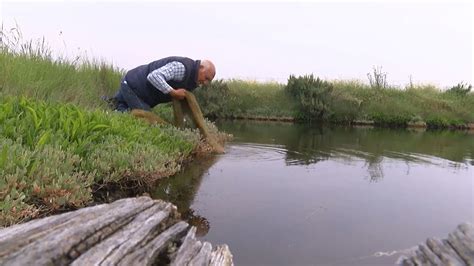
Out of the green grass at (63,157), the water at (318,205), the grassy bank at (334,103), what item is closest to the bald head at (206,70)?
the water at (318,205)

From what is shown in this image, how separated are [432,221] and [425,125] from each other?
17741mm

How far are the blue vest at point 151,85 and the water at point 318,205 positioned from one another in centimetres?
136

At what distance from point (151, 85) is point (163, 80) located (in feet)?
1.41

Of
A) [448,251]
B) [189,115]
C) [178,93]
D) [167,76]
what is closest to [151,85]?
[167,76]

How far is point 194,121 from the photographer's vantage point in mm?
7230

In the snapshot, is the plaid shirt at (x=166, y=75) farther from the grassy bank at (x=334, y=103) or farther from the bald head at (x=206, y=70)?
the grassy bank at (x=334, y=103)

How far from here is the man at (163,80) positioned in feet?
21.8

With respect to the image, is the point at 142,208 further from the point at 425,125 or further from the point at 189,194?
the point at 425,125

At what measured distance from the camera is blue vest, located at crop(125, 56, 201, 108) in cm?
677

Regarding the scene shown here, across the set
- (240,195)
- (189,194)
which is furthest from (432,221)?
(189,194)

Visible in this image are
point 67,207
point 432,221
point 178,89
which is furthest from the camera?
point 178,89

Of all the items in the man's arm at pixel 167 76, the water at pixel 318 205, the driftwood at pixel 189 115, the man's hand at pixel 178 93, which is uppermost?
the man's arm at pixel 167 76

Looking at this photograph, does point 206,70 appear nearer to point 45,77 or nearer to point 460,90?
point 45,77

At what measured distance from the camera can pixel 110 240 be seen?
197 cm
